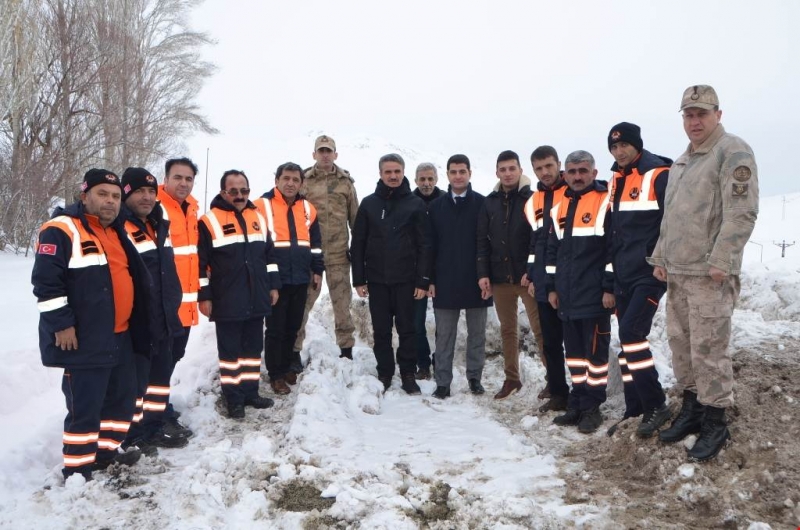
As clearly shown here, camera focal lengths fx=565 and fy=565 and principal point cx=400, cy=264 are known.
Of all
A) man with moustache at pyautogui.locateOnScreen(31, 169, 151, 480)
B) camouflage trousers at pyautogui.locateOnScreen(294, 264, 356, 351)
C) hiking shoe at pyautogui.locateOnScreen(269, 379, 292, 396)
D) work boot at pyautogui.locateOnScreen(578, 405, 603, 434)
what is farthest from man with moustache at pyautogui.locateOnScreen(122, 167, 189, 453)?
work boot at pyautogui.locateOnScreen(578, 405, 603, 434)

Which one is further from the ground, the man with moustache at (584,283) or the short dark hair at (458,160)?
the short dark hair at (458,160)

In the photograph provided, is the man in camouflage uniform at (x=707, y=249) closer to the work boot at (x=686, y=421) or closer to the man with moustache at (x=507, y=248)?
the work boot at (x=686, y=421)

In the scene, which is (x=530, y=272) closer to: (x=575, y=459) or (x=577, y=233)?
(x=577, y=233)

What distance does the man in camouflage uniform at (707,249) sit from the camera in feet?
11.3

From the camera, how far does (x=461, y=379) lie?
651 cm

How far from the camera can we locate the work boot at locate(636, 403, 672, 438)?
156 inches

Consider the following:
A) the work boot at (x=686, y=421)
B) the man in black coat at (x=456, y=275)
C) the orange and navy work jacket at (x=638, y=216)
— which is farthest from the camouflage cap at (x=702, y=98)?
the man in black coat at (x=456, y=275)

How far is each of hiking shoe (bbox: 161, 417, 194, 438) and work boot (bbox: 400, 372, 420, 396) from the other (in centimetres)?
222

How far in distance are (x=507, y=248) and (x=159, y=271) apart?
10.5 feet

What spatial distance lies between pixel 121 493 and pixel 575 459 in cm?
310

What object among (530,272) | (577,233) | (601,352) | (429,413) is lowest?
(429,413)

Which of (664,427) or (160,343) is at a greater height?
(160,343)

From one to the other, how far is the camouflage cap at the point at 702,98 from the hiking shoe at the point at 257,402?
4.31m

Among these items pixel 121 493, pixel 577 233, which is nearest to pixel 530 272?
pixel 577 233
